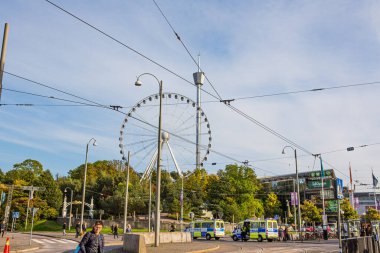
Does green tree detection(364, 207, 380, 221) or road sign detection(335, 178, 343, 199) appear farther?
green tree detection(364, 207, 380, 221)

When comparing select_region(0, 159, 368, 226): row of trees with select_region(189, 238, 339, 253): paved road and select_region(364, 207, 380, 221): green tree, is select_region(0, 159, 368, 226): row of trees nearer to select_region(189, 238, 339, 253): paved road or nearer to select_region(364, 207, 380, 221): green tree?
select_region(364, 207, 380, 221): green tree

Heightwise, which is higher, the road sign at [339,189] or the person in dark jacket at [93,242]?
the road sign at [339,189]

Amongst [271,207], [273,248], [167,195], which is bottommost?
[273,248]

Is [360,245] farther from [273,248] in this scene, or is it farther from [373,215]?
[373,215]

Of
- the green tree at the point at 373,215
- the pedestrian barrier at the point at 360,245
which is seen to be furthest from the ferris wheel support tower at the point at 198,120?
the green tree at the point at 373,215

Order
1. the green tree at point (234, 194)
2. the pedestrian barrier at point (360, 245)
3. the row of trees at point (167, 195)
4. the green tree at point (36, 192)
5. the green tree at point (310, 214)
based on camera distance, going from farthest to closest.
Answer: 1. the green tree at point (310, 214)
2. the green tree at point (234, 194)
3. the row of trees at point (167, 195)
4. the green tree at point (36, 192)
5. the pedestrian barrier at point (360, 245)

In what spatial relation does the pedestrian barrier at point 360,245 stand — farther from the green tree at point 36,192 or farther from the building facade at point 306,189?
the building facade at point 306,189

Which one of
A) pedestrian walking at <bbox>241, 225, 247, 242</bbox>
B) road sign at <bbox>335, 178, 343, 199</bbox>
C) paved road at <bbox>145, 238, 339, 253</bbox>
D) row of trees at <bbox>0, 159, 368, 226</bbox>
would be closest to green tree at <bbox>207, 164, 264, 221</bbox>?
row of trees at <bbox>0, 159, 368, 226</bbox>

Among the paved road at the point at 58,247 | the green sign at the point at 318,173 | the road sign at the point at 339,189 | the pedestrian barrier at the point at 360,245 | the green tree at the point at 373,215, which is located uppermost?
the green sign at the point at 318,173

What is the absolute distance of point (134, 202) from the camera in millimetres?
75250

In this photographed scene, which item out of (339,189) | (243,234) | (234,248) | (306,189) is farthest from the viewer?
(306,189)

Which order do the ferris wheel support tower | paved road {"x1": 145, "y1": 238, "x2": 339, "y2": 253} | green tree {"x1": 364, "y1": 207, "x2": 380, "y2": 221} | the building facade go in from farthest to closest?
the building facade, green tree {"x1": 364, "y1": 207, "x2": 380, "y2": 221}, the ferris wheel support tower, paved road {"x1": 145, "y1": 238, "x2": 339, "y2": 253}

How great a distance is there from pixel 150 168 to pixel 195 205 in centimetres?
3395

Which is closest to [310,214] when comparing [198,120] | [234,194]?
[234,194]
